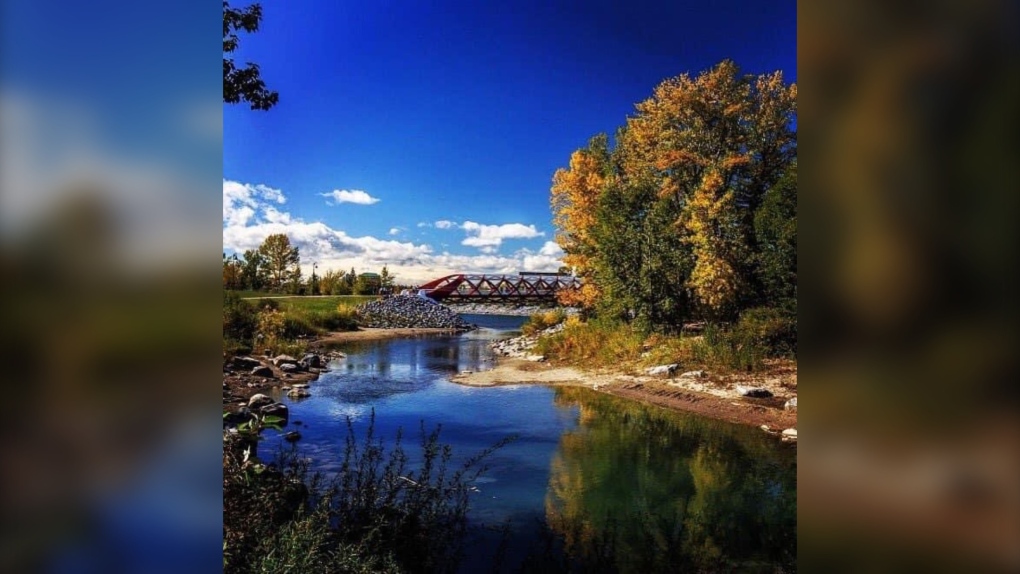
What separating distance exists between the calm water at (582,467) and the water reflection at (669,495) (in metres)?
0.01

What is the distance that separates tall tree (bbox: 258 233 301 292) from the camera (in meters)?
5.86

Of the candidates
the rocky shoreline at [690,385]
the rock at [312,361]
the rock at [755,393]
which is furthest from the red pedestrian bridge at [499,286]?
the rock at [755,393]

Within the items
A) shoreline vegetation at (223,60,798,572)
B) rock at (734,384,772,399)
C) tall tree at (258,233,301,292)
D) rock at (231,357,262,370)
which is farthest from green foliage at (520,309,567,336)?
rock at (231,357,262,370)

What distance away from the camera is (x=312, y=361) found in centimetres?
711

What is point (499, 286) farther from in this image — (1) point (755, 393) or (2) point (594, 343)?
(1) point (755, 393)

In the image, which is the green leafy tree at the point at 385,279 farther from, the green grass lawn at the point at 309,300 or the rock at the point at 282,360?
the rock at the point at 282,360

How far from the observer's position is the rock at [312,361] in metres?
7.04

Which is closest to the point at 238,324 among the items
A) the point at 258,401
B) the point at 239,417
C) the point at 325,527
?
the point at 258,401

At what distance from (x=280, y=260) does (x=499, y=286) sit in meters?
2.45

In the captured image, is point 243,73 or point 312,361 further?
point 312,361

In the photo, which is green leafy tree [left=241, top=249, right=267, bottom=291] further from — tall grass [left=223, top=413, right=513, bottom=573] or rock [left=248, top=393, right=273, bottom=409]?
tall grass [left=223, top=413, right=513, bottom=573]
